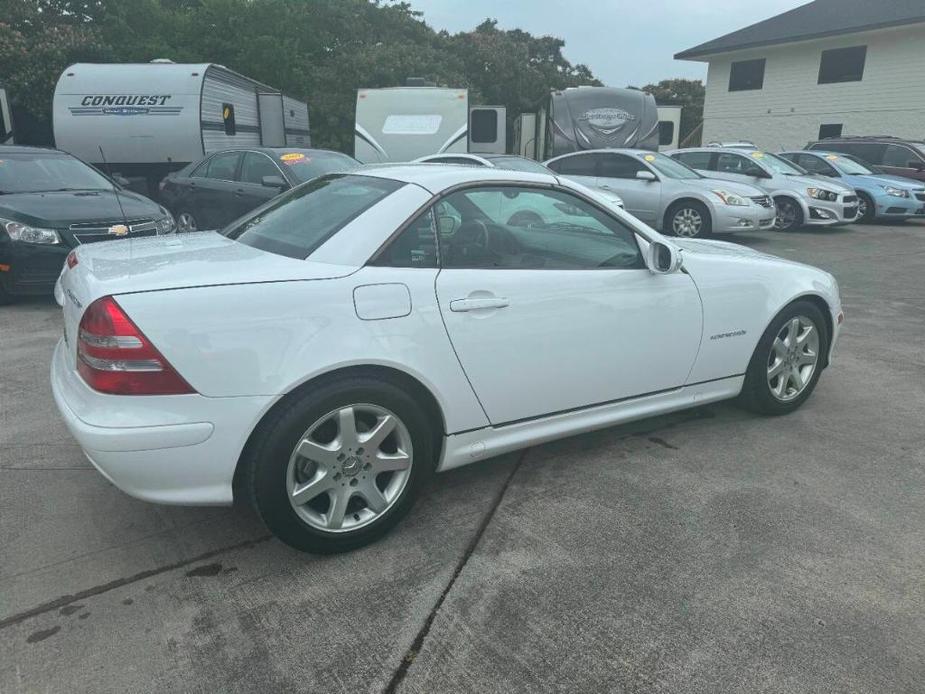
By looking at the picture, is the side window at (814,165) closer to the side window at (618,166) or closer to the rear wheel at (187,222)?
the side window at (618,166)

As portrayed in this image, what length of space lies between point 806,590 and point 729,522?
0.48 m

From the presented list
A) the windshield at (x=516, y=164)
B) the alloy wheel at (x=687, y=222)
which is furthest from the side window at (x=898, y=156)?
the windshield at (x=516, y=164)

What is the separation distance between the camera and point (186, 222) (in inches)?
378

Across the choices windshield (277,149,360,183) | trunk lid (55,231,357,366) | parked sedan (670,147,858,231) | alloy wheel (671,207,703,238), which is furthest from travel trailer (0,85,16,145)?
trunk lid (55,231,357,366)

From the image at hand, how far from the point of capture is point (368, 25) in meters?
30.8

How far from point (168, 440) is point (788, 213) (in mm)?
12874

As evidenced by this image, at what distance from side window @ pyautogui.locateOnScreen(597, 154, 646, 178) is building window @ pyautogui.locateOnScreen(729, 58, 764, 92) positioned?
63.6ft

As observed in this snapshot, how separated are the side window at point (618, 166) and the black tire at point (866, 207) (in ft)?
19.2

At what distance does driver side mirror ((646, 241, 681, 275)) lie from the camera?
3.38 meters

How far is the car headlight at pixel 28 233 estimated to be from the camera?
21.0 feet

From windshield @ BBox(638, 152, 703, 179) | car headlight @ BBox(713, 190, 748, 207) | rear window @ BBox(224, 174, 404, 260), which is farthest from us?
windshield @ BBox(638, 152, 703, 179)

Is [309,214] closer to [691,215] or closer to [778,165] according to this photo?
[691,215]

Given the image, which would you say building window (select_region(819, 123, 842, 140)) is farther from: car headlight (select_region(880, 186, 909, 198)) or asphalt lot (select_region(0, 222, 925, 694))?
asphalt lot (select_region(0, 222, 925, 694))

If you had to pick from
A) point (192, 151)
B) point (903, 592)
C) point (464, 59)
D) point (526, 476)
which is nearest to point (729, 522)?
point (903, 592)
